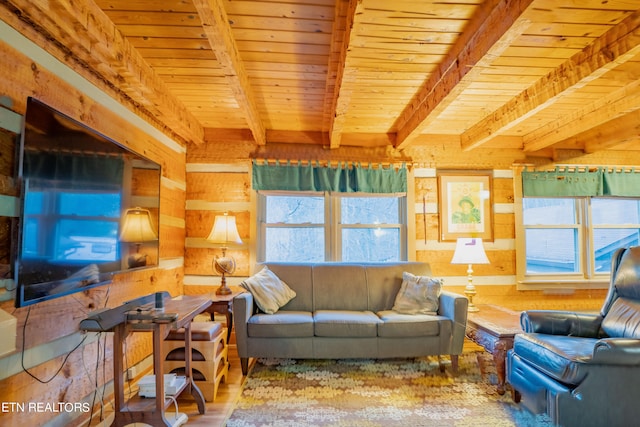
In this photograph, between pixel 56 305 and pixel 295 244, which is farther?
pixel 295 244

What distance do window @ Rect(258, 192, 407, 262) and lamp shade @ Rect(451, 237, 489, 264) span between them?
0.68 metres

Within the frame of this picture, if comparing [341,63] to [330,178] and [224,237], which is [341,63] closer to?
[330,178]

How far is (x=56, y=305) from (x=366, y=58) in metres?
2.36

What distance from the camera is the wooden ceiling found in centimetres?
183

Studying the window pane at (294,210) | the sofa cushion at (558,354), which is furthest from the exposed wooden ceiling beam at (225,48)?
the sofa cushion at (558,354)

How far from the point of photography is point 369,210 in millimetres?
4145

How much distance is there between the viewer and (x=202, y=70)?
8.51ft

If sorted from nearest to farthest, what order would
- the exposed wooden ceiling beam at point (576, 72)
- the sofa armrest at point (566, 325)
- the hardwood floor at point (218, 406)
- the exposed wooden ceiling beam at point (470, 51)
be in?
the exposed wooden ceiling beam at point (470, 51) → the exposed wooden ceiling beam at point (576, 72) → the hardwood floor at point (218, 406) → the sofa armrest at point (566, 325)

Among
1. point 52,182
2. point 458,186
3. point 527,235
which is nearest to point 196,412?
point 52,182

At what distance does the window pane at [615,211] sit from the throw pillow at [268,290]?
149 inches

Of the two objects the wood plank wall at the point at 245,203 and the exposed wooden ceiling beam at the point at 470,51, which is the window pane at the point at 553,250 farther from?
the exposed wooden ceiling beam at the point at 470,51

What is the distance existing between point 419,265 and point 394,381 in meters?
1.28

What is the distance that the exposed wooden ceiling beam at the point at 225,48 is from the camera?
168cm

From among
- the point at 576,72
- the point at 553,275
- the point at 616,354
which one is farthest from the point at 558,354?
the point at 553,275
